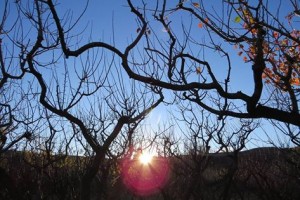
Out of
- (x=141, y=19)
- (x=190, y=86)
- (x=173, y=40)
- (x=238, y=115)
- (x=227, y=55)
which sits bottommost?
(x=238, y=115)

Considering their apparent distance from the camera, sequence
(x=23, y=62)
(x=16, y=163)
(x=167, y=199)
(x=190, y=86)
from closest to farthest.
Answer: (x=190, y=86) < (x=23, y=62) < (x=167, y=199) < (x=16, y=163)

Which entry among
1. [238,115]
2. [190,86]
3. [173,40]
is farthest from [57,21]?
[238,115]

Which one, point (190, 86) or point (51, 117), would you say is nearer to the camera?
point (190, 86)

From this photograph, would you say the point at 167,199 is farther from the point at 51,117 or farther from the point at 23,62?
the point at 23,62

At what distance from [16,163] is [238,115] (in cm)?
1651

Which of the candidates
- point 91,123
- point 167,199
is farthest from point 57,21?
point 91,123

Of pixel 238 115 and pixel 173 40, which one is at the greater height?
pixel 173 40

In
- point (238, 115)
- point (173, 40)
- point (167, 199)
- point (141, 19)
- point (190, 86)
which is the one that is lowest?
point (167, 199)

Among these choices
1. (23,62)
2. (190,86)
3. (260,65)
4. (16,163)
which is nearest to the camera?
(260,65)

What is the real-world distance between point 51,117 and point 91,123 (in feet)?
4.54

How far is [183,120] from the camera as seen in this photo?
1219cm

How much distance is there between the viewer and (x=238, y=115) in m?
4.12

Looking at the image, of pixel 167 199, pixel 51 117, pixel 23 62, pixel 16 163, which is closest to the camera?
pixel 23 62

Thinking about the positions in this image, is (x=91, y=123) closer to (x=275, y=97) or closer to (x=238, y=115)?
(x=275, y=97)
